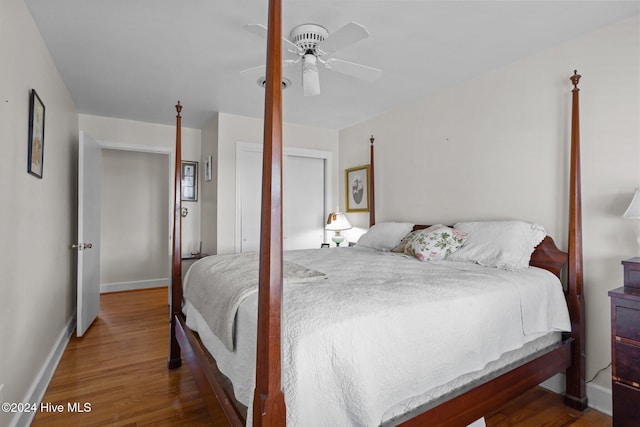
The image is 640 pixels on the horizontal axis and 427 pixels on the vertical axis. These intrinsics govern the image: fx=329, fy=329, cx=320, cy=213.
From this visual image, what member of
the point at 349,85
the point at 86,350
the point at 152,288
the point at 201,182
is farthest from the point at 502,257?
the point at 152,288

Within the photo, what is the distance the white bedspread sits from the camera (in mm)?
1058

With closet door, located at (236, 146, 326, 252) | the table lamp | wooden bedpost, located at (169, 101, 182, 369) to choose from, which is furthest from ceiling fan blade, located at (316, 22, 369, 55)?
the table lamp

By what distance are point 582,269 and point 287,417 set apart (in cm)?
209

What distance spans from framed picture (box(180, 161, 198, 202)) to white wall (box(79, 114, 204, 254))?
6 cm

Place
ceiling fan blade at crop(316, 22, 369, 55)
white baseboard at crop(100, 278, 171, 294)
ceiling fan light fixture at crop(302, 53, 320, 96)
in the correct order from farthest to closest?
white baseboard at crop(100, 278, 171, 294) → ceiling fan light fixture at crop(302, 53, 320, 96) → ceiling fan blade at crop(316, 22, 369, 55)

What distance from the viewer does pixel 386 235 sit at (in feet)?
10.6

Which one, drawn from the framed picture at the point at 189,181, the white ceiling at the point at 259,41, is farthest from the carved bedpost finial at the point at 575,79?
the framed picture at the point at 189,181

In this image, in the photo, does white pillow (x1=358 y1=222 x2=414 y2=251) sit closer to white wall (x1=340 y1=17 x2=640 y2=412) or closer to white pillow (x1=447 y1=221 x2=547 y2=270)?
white wall (x1=340 y1=17 x2=640 y2=412)

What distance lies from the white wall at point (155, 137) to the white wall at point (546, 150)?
283cm

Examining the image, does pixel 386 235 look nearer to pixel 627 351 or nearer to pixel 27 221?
pixel 627 351

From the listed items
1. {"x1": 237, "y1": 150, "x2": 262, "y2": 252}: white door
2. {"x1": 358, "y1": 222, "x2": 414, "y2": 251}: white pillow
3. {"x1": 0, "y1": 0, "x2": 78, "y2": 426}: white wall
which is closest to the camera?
{"x1": 0, "y1": 0, "x2": 78, "y2": 426}: white wall

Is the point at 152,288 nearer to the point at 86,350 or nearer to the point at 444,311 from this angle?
the point at 86,350

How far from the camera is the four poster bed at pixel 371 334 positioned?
911 mm

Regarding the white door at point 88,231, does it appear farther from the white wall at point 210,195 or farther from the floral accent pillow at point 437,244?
the floral accent pillow at point 437,244
